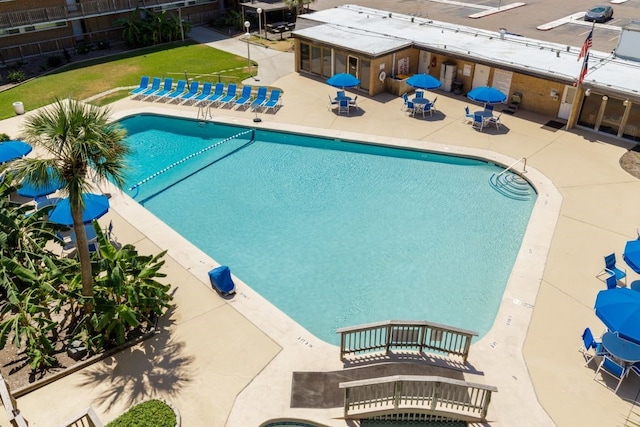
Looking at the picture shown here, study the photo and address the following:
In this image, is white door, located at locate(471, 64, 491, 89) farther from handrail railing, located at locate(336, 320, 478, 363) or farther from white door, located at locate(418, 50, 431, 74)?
handrail railing, located at locate(336, 320, 478, 363)

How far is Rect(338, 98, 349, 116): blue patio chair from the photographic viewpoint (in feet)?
85.6

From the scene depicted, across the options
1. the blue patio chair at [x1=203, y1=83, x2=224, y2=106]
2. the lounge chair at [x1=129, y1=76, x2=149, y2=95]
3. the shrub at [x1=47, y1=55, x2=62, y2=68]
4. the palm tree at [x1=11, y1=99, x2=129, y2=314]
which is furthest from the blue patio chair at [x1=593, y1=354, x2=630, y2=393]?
the shrub at [x1=47, y1=55, x2=62, y2=68]

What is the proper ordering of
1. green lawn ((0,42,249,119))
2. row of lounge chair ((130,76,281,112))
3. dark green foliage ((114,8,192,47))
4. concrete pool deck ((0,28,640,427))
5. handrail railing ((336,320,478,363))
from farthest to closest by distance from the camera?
dark green foliage ((114,8,192,47)), green lawn ((0,42,249,119)), row of lounge chair ((130,76,281,112)), handrail railing ((336,320,478,363)), concrete pool deck ((0,28,640,427))

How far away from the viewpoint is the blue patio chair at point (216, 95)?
89.2 ft

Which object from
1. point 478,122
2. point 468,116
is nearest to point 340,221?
point 478,122

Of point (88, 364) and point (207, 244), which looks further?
point (207, 244)

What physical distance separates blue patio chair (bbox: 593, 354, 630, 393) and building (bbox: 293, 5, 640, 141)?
1448 cm

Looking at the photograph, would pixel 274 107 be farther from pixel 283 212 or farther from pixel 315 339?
pixel 315 339

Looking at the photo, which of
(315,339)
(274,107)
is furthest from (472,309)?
(274,107)

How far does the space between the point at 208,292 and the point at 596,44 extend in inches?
1474

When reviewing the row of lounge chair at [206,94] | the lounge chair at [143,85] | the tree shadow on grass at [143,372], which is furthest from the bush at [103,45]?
the tree shadow on grass at [143,372]

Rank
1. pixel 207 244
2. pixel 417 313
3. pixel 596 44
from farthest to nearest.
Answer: pixel 596 44 → pixel 207 244 → pixel 417 313

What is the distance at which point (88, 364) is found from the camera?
12.4 meters

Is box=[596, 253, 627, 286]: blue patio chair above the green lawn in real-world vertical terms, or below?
below
